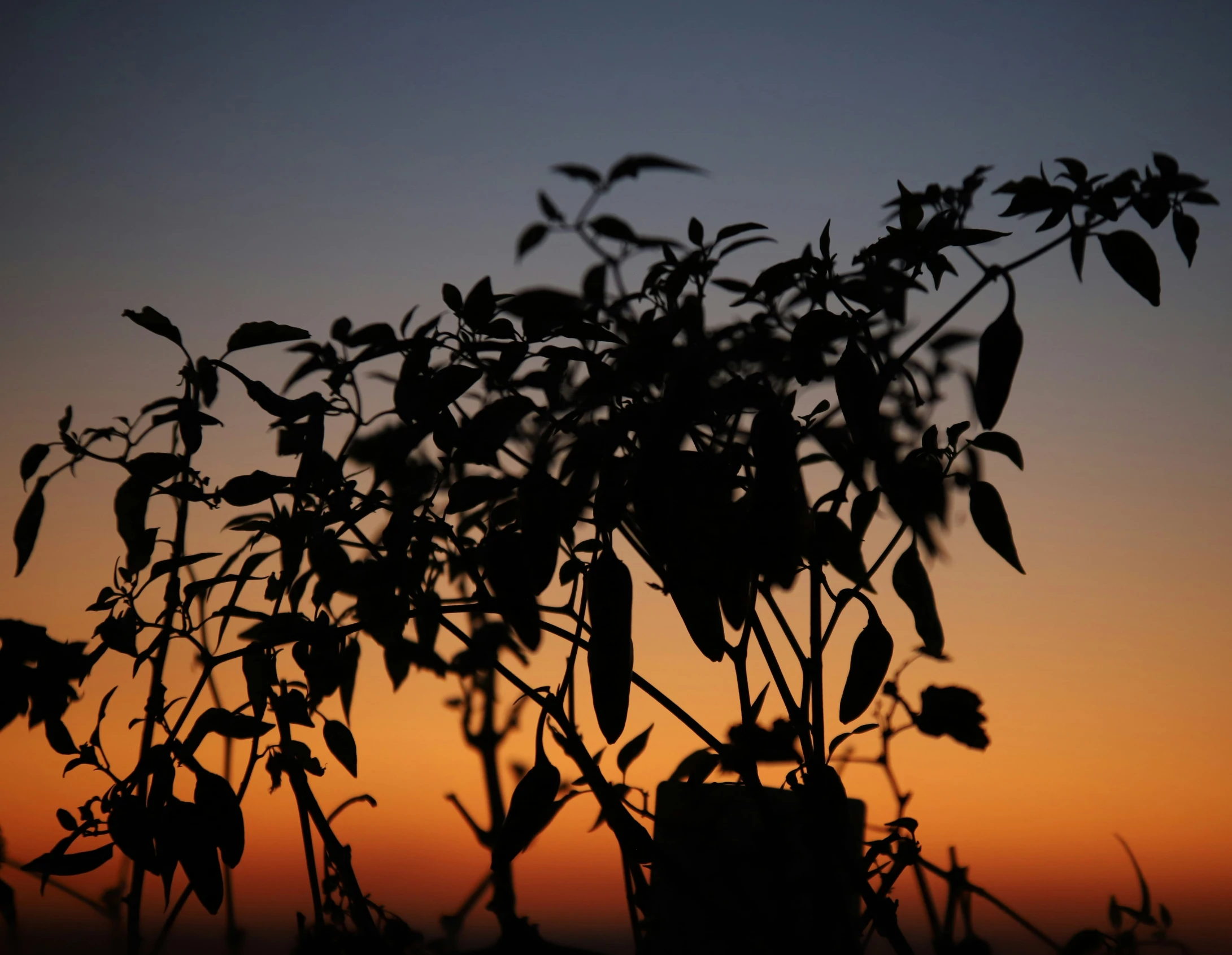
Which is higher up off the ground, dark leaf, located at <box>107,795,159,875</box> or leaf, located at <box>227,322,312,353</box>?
leaf, located at <box>227,322,312,353</box>

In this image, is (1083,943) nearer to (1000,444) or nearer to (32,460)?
(1000,444)

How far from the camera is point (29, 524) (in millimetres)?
795

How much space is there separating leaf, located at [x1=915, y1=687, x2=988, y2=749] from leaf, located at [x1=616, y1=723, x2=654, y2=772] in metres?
0.28

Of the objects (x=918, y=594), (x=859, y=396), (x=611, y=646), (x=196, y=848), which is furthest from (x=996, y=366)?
(x=196, y=848)

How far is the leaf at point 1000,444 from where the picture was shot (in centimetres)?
69

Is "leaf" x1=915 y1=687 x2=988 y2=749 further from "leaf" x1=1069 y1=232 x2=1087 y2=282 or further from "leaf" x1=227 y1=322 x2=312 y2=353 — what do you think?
"leaf" x1=227 y1=322 x2=312 y2=353

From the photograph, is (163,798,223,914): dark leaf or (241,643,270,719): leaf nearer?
(163,798,223,914): dark leaf

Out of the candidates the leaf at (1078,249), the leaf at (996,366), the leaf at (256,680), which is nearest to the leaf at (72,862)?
the leaf at (256,680)

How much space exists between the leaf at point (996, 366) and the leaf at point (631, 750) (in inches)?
20.0

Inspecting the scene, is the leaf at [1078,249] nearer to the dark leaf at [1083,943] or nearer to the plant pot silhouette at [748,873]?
the plant pot silhouette at [748,873]

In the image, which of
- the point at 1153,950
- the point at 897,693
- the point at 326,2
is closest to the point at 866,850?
the point at 897,693

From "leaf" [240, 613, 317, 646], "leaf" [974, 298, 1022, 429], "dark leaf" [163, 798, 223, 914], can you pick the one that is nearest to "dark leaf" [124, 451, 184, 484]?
"leaf" [240, 613, 317, 646]

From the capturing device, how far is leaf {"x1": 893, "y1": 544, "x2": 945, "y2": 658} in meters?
0.67

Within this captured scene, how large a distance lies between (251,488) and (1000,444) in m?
0.59
